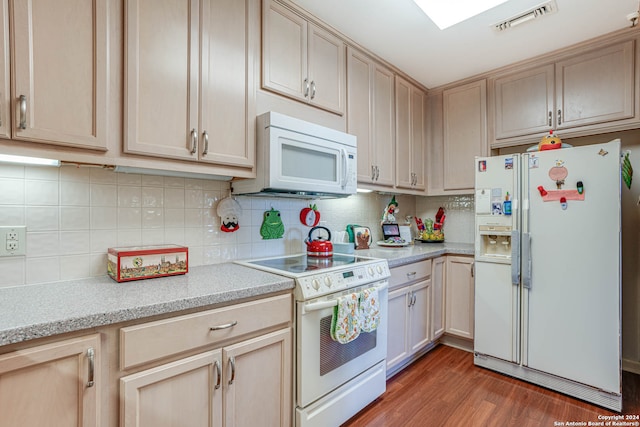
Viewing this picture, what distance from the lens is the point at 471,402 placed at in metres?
1.94

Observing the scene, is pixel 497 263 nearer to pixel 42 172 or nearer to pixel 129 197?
pixel 129 197

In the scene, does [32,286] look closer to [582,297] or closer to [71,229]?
[71,229]

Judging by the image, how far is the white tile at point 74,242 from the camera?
1.37 m

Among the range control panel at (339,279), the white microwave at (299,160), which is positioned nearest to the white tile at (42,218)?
the white microwave at (299,160)

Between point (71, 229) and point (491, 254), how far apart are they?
8.40ft

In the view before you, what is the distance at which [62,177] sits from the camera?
1361 millimetres

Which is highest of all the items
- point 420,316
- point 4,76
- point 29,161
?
point 4,76

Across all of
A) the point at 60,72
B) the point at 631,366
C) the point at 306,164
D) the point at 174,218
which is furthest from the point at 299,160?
the point at 631,366

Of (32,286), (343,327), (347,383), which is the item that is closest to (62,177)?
(32,286)

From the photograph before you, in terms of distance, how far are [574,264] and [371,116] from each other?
167 cm

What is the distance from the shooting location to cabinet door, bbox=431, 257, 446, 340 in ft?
8.43

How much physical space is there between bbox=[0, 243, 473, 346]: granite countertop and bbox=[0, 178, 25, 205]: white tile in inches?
13.5

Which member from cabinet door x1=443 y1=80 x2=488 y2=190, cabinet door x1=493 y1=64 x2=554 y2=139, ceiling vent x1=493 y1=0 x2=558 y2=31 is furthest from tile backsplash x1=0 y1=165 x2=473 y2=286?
cabinet door x1=493 y1=64 x2=554 y2=139

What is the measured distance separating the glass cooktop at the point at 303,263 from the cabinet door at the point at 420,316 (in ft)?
2.24
